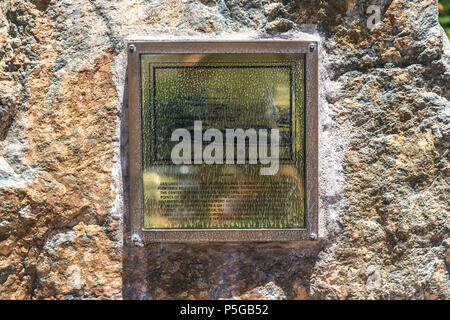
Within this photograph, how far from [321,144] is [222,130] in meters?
0.45

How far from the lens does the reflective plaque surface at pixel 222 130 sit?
6.42ft

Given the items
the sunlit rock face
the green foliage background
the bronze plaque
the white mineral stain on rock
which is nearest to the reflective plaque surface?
the bronze plaque

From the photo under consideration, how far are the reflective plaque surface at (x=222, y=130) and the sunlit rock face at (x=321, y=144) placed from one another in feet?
0.39

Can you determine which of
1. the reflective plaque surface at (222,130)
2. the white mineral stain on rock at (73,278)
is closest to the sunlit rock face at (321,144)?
the white mineral stain on rock at (73,278)

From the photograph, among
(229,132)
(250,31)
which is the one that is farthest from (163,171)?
(250,31)

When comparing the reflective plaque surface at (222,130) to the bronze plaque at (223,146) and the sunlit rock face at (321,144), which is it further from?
the sunlit rock face at (321,144)

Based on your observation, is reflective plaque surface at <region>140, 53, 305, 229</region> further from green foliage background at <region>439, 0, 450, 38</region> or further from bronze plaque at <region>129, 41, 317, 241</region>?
green foliage background at <region>439, 0, 450, 38</region>

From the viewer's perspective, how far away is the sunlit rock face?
197cm

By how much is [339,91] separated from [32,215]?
144 cm

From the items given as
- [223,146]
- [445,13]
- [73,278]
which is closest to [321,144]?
[223,146]

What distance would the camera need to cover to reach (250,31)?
200 cm

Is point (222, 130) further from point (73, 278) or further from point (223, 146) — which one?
point (73, 278)

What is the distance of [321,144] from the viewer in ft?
6.59

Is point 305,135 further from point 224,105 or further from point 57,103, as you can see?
point 57,103
